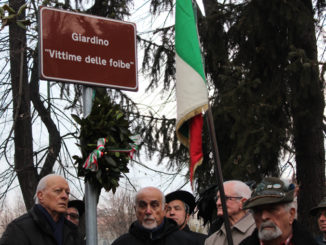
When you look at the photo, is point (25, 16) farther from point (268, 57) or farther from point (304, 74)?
point (304, 74)

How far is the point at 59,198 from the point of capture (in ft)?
17.0

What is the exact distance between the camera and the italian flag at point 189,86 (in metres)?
5.38

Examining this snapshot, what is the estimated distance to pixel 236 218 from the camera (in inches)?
220

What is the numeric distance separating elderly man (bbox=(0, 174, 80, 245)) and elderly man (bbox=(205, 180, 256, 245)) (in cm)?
126

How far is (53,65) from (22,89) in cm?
720

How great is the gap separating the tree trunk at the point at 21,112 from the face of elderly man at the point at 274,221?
7.95 m

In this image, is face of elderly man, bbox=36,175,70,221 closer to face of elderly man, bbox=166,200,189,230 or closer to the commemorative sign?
the commemorative sign

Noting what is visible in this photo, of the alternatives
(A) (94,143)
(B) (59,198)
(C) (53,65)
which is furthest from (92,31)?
(B) (59,198)

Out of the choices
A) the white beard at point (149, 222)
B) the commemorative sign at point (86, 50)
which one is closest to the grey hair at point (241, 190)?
the white beard at point (149, 222)

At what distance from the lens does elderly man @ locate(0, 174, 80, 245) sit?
4891mm

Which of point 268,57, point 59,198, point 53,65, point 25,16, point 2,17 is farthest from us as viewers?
point 25,16

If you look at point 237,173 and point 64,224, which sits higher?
point 237,173

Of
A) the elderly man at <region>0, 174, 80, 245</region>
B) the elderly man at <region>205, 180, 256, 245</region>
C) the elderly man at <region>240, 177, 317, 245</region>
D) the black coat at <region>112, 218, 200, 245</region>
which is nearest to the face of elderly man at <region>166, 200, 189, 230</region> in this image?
the elderly man at <region>205, 180, 256, 245</region>

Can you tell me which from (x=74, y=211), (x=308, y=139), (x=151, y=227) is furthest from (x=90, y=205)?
(x=308, y=139)
